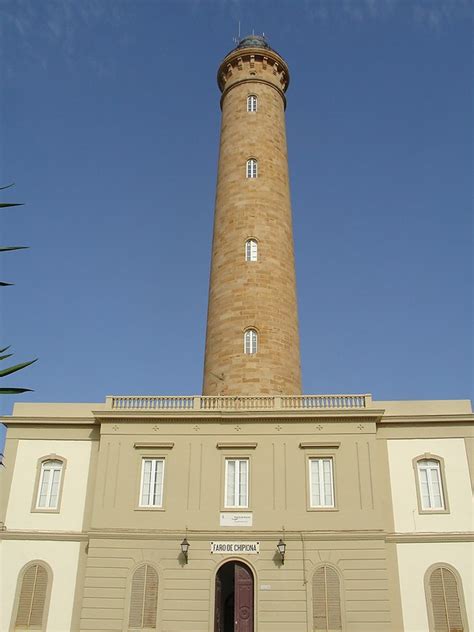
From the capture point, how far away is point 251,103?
27625 millimetres

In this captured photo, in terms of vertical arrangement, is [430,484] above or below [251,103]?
below

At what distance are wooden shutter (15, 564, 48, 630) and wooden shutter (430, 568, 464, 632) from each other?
10985mm

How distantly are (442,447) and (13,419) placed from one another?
1348 centimetres

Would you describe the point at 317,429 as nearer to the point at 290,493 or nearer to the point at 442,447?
the point at 290,493

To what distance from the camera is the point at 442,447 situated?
19.9 meters

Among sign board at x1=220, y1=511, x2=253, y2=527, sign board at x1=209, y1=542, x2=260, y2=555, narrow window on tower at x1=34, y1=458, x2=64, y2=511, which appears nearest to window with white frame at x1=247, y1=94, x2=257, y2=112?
narrow window on tower at x1=34, y1=458, x2=64, y2=511

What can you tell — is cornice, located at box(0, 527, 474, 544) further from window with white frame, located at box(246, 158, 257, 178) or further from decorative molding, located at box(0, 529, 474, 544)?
window with white frame, located at box(246, 158, 257, 178)

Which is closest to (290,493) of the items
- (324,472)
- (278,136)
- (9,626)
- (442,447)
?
(324,472)

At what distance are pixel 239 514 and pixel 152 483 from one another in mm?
2763

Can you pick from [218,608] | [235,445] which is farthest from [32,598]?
[235,445]

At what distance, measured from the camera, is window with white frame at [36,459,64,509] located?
1983cm

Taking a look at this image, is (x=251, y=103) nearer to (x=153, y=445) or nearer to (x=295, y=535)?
(x=153, y=445)

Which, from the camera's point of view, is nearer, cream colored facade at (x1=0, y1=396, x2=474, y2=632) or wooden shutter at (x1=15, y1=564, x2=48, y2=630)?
cream colored facade at (x1=0, y1=396, x2=474, y2=632)

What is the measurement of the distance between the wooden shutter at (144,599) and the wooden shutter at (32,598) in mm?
2713
